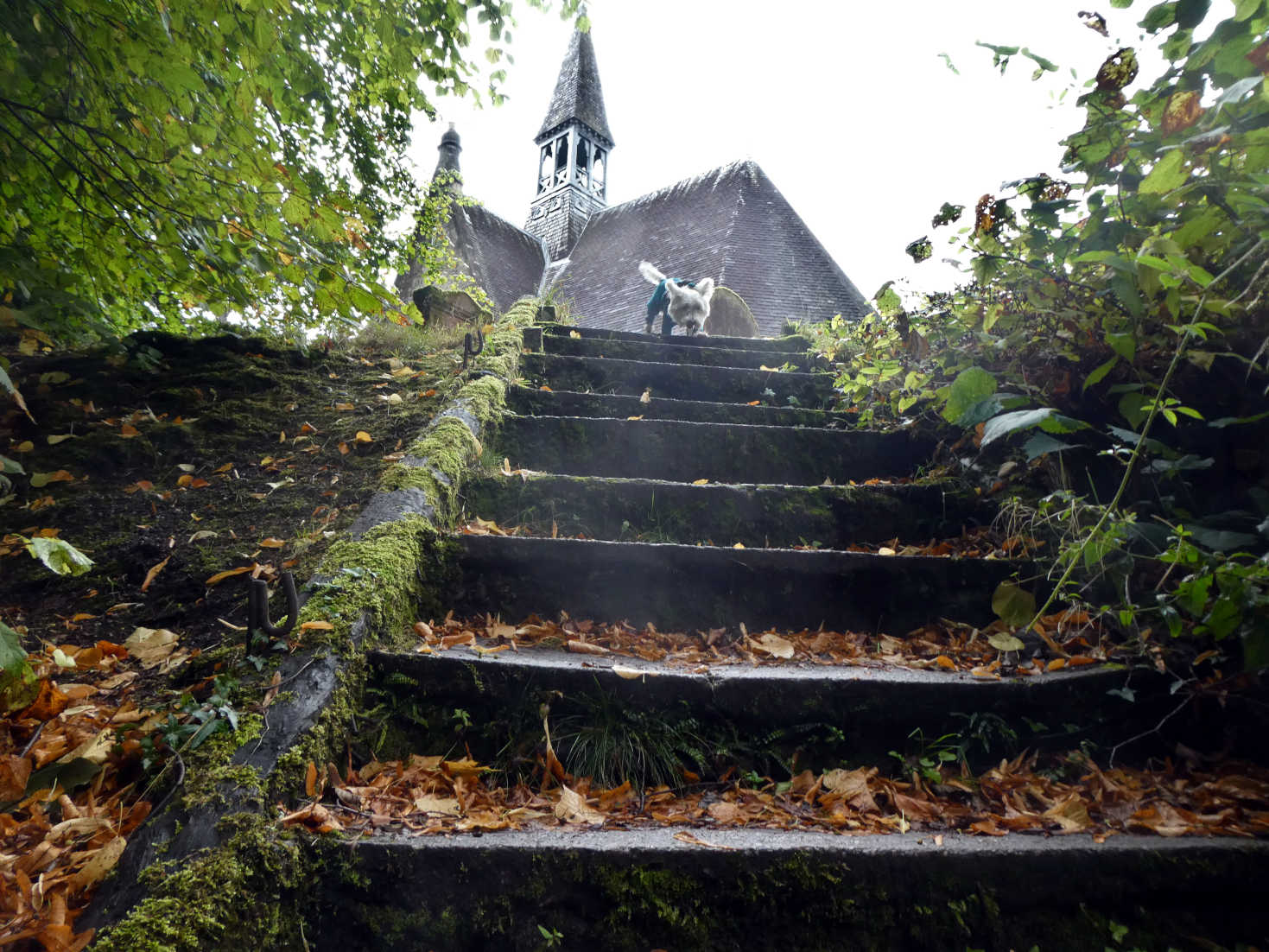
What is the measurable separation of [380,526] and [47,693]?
0.79 m

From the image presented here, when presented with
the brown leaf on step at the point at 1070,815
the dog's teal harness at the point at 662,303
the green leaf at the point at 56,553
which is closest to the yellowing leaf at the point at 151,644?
the green leaf at the point at 56,553

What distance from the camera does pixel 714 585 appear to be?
2.01 metres

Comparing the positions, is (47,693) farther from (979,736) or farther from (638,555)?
(979,736)

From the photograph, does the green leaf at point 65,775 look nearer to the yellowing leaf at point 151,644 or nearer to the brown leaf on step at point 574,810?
the yellowing leaf at point 151,644

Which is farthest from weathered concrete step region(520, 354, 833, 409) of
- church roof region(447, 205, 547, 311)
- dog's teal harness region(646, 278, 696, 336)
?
church roof region(447, 205, 547, 311)

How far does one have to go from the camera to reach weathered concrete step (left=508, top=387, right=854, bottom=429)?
10.7 feet

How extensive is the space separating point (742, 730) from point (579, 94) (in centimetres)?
2384

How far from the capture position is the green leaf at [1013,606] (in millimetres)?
1682

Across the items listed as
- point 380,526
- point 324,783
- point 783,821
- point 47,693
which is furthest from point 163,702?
point 783,821

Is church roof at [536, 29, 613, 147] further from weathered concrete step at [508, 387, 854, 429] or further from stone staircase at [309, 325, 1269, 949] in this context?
stone staircase at [309, 325, 1269, 949]

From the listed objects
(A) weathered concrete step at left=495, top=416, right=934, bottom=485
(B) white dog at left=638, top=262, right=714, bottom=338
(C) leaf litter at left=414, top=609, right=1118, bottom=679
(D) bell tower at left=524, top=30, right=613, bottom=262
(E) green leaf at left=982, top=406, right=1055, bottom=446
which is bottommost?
(C) leaf litter at left=414, top=609, right=1118, bottom=679

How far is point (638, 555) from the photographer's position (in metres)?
1.98

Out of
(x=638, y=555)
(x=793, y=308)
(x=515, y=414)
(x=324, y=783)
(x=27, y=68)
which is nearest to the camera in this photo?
(x=324, y=783)

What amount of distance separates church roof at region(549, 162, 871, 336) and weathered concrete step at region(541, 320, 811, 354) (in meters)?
6.06
